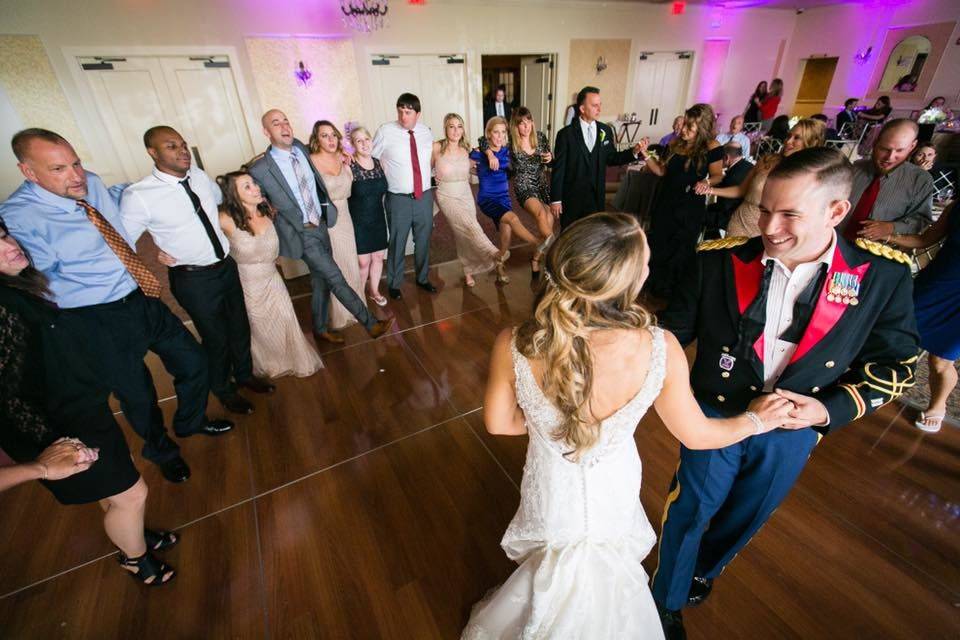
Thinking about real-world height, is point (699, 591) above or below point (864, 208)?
below

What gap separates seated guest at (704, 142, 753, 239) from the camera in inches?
149

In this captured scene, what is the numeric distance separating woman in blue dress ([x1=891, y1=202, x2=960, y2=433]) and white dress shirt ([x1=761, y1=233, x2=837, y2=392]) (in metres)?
1.70

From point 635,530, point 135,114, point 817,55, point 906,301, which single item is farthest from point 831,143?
point 135,114

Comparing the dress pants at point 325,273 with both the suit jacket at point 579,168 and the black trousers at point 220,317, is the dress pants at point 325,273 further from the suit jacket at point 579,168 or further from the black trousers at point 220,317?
the suit jacket at point 579,168

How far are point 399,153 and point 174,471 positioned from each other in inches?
116

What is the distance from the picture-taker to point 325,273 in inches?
130

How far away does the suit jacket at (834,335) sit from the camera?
1.23 m

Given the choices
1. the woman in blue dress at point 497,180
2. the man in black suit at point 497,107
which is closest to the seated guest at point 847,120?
the man in black suit at point 497,107

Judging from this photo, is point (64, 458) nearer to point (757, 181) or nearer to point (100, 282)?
point (100, 282)

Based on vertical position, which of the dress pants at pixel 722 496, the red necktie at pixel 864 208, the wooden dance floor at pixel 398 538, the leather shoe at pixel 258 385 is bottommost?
the wooden dance floor at pixel 398 538

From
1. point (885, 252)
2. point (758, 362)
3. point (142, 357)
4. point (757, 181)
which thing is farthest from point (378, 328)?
point (757, 181)

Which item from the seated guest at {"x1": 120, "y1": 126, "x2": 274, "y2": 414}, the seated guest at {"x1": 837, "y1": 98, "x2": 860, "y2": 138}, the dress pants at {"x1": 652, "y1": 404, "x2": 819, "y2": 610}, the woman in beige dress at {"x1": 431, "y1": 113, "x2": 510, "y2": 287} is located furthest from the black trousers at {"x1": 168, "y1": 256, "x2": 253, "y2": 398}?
the seated guest at {"x1": 837, "y1": 98, "x2": 860, "y2": 138}

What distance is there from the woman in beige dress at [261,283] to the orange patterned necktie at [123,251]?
1.87 feet

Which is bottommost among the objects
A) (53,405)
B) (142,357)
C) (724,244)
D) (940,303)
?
(142,357)
